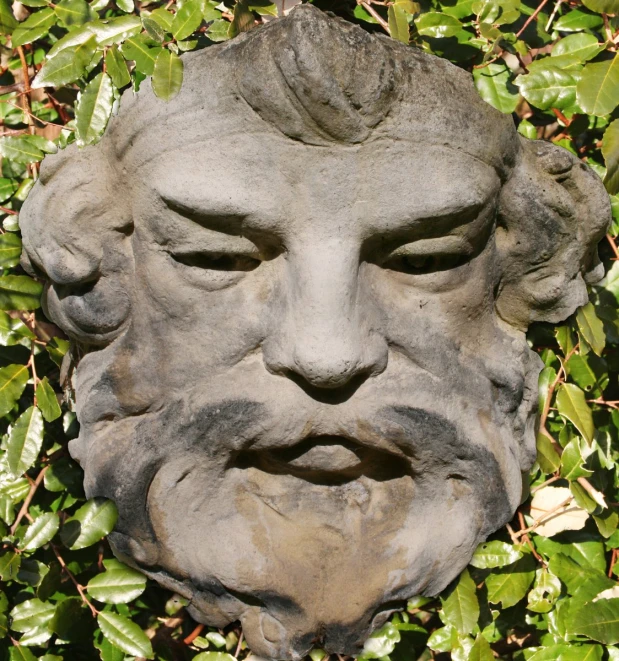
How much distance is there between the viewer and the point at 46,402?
144 cm

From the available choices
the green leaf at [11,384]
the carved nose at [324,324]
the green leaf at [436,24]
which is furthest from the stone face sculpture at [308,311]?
the green leaf at [436,24]

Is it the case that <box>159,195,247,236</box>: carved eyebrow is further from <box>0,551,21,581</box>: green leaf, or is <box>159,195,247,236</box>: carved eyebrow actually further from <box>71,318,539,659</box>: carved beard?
<box>0,551,21,581</box>: green leaf

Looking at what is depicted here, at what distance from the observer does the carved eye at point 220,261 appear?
1250 mm

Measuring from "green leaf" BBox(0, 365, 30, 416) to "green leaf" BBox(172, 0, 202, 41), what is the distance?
0.64 m

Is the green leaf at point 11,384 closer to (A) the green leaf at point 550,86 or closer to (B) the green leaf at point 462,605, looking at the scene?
(B) the green leaf at point 462,605

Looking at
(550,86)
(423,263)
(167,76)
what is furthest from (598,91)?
(167,76)

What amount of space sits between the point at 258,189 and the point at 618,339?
819 mm

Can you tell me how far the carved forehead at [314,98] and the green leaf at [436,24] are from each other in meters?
0.20

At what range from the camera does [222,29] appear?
1.31m

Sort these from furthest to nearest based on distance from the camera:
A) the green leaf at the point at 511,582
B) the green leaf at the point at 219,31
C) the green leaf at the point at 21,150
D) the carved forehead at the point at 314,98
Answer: the green leaf at the point at 511,582 → the green leaf at the point at 21,150 → the green leaf at the point at 219,31 → the carved forehead at the point at 314,98

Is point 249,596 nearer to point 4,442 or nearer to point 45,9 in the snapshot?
point 4,442

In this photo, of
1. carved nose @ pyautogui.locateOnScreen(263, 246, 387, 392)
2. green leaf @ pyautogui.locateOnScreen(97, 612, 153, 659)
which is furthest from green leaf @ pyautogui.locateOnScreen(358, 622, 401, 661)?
carved nose @ pyautogui.locateOnScreen(263, 246, 387, 392)

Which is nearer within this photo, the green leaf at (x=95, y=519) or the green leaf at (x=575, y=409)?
the green leaf at (x=95, y=519)

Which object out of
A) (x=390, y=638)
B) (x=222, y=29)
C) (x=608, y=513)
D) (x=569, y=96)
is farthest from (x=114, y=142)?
(x=608, y=513)
